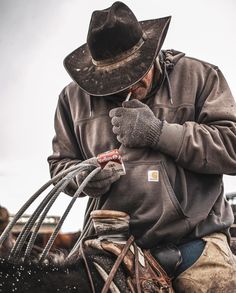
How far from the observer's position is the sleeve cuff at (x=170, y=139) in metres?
3.54

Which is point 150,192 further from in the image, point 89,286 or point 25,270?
point 25,270

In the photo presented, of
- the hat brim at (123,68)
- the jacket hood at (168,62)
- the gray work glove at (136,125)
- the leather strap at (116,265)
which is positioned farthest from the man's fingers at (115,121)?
the leather strap at (116,265)

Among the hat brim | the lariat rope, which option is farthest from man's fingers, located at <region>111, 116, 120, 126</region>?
the lariat rope

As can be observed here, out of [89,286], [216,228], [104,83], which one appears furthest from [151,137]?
[89,286]

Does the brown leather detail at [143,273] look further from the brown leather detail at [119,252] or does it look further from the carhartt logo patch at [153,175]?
the carhartt logo patch at [153,175]

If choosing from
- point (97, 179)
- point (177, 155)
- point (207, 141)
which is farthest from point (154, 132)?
point (97, 179)

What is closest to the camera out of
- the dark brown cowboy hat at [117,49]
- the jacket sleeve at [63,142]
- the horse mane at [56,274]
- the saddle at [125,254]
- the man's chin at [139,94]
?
the horse mane at [56,274]

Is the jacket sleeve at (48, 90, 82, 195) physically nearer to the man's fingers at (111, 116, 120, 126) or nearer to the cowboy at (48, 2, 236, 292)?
the cowboy at (48, 2, 236, 292)

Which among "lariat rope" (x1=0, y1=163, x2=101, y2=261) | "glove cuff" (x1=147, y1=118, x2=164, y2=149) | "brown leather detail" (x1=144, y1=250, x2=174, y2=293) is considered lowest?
"brown leather detail" (x1=144, y1=250, x2=174, y2=293)

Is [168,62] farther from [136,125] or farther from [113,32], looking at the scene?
[136,125]

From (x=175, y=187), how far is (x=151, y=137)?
340mm

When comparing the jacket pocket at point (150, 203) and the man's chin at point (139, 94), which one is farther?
the man's chin at point (139, 94)

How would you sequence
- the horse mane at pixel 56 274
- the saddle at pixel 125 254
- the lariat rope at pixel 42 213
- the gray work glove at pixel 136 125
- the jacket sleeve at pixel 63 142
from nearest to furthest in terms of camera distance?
1. the horse mane at pixel 56 274
2. the lariat rope at pixel 42 213
3. the saddle at pixel 125 254
4. the gray work glove at pixel 136 125
5. the jacket sleeve at pixel 63 142

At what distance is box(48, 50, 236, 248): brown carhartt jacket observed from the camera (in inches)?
140
